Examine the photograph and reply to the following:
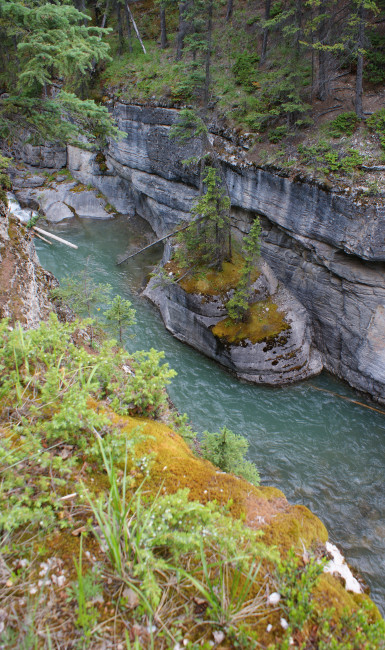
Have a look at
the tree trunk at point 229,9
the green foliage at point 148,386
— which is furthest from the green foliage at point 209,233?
the tree trunk at point 229,9

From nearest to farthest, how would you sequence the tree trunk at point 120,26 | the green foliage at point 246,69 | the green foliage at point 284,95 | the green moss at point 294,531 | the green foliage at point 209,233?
the green moss at point 294,531, the green foliage at point 209,233, the green foliage at point 284,95, the green foliage at point 246,69, the tree trunk at point 120,26

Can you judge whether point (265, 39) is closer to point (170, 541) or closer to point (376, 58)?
point (376, 58)

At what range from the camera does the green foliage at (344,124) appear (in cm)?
1505

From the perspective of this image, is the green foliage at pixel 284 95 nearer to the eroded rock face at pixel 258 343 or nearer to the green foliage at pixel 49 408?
the eroded rock face at pixel 258 343

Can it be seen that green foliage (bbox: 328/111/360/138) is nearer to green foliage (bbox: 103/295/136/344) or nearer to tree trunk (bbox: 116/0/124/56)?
green foliage (bbox: 103/295/136/344)

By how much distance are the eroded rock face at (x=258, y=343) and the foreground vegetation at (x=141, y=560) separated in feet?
37.7

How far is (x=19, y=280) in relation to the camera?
894 cm

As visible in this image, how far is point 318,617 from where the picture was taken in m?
2.96

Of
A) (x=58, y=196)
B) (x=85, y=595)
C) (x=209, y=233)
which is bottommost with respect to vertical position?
(x=58, y=196)

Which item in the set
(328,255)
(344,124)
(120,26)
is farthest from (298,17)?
(120,26)

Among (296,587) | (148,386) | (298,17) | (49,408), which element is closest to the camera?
(296,587)

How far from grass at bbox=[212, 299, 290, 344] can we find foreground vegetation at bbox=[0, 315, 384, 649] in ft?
38.3

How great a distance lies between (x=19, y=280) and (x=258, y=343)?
33.8 feet

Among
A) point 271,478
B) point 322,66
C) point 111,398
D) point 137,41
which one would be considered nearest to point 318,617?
point 111,398
